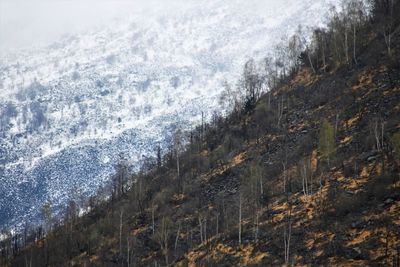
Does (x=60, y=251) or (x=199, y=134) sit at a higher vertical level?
(x=199, y=134)

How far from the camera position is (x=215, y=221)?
295 feet

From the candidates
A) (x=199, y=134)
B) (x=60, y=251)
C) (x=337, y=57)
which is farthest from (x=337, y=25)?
(x=60, y=251)

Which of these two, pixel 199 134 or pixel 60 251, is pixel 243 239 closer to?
pixel 60 251

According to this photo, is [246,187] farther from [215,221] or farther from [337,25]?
[337,25]

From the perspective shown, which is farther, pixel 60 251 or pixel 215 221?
pixel 60 251

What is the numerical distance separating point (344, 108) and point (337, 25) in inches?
1142

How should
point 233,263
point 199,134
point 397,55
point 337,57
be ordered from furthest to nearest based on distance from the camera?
1. point 199,134
2. point 337,57
3. point 397,55
4. point 233,263

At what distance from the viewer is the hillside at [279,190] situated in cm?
6469

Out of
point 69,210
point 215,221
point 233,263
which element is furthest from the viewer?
point 69,210

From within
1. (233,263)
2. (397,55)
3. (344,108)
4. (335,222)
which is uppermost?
(397,55)

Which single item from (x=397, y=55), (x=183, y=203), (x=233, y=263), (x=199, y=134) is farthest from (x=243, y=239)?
(x=199, y=134)

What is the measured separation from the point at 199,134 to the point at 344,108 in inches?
2072

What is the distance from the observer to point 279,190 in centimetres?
8656

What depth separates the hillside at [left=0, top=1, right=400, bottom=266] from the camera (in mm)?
64688
